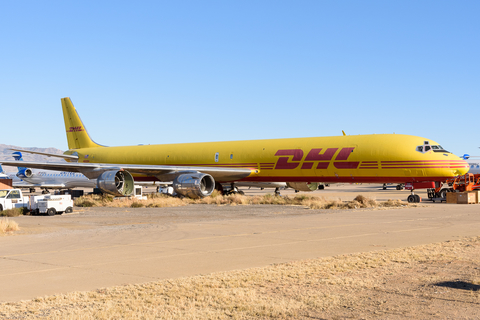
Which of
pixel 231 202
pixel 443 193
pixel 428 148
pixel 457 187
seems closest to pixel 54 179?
pixel 231 202

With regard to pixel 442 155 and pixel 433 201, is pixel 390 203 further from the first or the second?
pixel 433 201

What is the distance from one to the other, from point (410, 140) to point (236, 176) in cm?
1144

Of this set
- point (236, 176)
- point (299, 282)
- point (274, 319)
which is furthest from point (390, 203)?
point (274, 319)

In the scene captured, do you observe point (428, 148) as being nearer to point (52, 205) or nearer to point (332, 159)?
point (332, 159)

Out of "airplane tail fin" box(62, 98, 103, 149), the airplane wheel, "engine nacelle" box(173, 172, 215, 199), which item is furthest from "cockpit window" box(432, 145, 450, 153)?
"airplane tail fin" box(62, 98, 103, 149)

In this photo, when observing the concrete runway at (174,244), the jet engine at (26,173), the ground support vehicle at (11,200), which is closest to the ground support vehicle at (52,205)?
the ground support vehicle at (11,200)

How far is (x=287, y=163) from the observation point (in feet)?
Result: 104

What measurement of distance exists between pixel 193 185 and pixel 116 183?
4686mm

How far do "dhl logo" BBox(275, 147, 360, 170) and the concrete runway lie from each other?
8.19m

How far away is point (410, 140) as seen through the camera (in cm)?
2844

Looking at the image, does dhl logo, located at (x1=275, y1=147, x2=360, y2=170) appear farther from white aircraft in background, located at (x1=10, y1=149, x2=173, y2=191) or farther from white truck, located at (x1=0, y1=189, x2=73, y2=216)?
white aircraft in background, located at (x1=10, y1=149, x2=173, y2=191)

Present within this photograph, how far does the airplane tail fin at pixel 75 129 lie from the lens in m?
44.2

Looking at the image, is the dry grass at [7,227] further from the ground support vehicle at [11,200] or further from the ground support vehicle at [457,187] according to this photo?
the ground support vehicle at [457,187]

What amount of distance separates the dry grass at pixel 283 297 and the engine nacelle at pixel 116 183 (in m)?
22.1
